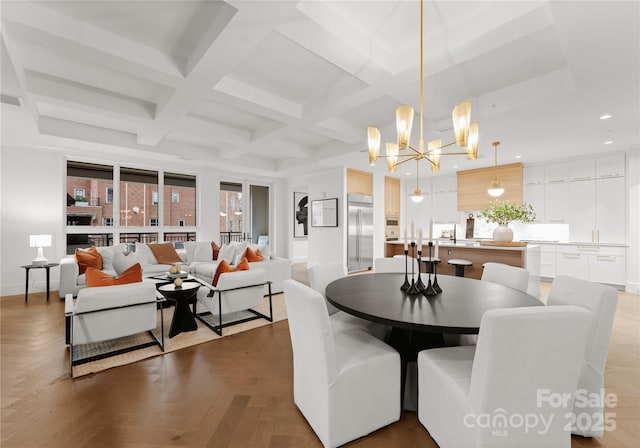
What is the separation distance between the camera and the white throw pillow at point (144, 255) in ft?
16.7

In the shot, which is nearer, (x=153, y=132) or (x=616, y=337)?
(x=616, y=337)

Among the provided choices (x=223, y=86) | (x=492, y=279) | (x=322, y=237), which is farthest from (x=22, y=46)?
(x=322, y=237)

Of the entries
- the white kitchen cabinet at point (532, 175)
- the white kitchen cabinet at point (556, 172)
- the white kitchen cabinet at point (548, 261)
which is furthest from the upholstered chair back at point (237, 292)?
the white kitchen cabinet at point (556, 172)

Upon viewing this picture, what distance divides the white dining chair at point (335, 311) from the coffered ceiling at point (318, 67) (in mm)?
1844

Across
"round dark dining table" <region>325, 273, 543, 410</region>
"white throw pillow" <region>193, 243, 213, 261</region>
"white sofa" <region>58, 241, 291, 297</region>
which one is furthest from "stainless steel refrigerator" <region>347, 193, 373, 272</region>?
"round dark dining table" <region>325, 273, 543, 410</region>

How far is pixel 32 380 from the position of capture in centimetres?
215

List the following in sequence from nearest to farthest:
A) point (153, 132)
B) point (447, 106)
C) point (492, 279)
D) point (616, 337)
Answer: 1. point (492, 279)
2. point (616, 337)
3. point (447, 106)
4. point (153, 132)

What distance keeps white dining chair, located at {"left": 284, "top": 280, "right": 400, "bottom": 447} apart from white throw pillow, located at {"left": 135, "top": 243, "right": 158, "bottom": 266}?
4.53 m

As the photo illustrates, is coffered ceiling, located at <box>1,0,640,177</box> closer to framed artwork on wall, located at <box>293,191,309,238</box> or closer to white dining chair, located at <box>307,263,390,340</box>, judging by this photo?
white dining chair, located at <box>307,263,390,340</box>

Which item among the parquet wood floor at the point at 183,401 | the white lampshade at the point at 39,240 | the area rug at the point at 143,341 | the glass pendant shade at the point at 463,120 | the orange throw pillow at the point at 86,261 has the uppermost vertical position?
the glass pendant shade at the point at 463,120

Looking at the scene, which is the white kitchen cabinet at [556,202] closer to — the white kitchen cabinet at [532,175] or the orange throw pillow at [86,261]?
the white kitchen cabinet at [532,175]

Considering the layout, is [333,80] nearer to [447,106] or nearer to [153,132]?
[447,106]

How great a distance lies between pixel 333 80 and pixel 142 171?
16.8 feet

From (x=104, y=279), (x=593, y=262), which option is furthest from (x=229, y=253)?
(x=593, y=262)
